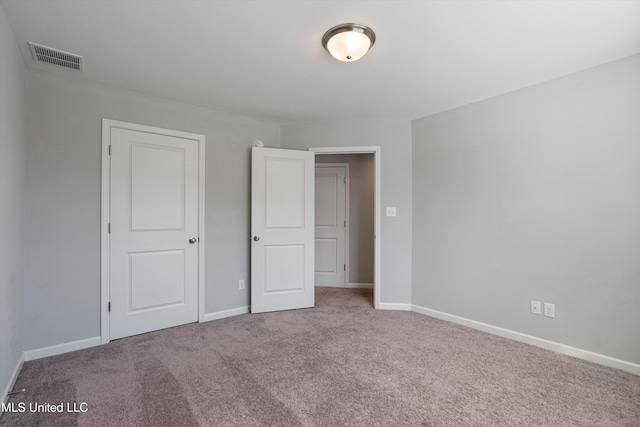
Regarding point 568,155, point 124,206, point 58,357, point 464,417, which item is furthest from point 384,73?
point 58,357

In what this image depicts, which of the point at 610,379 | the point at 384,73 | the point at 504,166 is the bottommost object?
the point at 610,379

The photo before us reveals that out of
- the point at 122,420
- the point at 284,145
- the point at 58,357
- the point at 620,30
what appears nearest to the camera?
the point at 122,420

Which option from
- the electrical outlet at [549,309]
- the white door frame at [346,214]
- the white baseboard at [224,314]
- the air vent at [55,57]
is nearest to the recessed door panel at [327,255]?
the white door frame at [346,214]

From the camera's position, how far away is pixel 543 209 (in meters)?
2.62

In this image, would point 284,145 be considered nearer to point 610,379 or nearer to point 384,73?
point 384,73

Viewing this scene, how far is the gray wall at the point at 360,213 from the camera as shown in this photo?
16.2 ft

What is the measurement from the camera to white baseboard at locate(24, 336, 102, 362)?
7.68ft

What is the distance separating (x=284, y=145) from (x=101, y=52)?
2065mm

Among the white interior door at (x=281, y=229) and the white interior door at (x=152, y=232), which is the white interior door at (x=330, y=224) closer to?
the white interior door at (x=281, y=229)

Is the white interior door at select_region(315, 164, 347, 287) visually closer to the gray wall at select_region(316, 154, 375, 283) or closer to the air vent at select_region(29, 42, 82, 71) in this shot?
the gray wall at select_region(316, 154, 375, 283)

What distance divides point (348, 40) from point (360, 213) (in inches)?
131

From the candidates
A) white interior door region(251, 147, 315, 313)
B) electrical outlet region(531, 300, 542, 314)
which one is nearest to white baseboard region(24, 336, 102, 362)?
white interior door region(251, 147, 315, 313)

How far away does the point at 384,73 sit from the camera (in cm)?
246

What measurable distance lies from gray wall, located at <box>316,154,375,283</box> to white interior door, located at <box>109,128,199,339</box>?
2.47m
